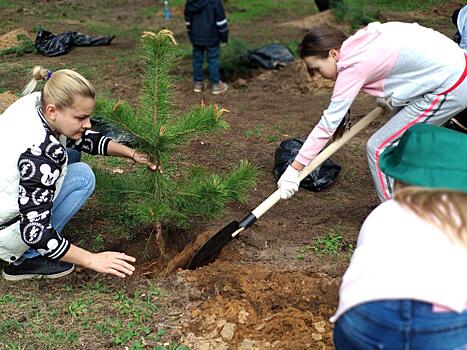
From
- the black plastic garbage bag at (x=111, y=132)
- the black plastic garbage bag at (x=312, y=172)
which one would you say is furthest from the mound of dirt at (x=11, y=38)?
the black plastic garbage bag at (x=312, y=172)

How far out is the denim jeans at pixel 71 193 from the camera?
10.3 ft

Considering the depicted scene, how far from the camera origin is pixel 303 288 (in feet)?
9.73

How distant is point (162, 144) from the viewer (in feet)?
9.75

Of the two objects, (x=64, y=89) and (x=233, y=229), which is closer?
(x=64, y=89)

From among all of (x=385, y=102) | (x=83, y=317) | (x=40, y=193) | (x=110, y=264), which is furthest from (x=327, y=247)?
(x=40, y=193)

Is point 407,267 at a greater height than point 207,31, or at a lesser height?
greater

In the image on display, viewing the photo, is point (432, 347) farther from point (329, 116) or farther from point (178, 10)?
point (178, 10)

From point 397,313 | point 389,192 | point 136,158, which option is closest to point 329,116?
point 389,192

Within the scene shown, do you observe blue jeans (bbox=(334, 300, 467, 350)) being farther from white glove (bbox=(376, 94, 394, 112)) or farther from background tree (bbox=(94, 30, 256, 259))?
white glove (bbox=(376, 94, 394, 112))

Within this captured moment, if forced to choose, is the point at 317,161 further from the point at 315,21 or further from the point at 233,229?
the point at 315,21

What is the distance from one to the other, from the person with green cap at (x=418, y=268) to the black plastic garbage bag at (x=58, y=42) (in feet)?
21.6

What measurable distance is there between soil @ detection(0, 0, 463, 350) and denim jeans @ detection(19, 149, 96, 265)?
0.32m

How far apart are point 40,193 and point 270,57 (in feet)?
17.6

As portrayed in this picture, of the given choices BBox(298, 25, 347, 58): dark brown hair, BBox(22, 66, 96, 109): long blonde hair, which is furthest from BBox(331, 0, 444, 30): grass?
BBox(22, 66, 96, 109): long blonde hair
